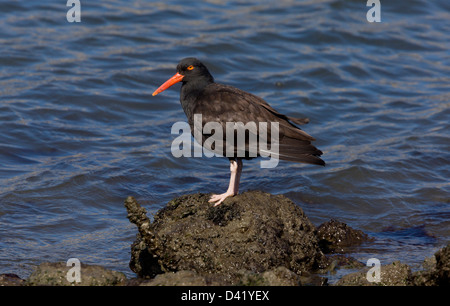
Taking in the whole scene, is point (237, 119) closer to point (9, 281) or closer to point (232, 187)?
point (232, 187)

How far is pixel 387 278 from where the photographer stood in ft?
16.5

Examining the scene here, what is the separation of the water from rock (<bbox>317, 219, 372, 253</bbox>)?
0.68 ft

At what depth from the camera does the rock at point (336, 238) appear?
6.36 meters

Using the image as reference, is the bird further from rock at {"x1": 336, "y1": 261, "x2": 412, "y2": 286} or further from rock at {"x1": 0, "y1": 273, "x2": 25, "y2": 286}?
rock at {"x1": 0, "y1": 273, "x2": 25, "y2": 286}

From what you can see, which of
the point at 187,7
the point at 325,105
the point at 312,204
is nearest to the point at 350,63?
the point at 325,105

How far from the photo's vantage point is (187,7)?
14.5 m

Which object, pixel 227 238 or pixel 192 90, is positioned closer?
pixel 227 238

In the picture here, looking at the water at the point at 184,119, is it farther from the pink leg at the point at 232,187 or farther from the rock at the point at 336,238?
the pink leg at the point at 232,187

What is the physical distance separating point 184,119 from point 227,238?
5467 millimetres

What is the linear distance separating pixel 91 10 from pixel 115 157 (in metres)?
→ 6.10

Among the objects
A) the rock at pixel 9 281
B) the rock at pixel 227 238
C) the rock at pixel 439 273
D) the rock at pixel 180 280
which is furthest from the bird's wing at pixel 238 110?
the rock at pixel 9 281

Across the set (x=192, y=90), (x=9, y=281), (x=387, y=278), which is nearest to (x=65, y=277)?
(x=9, y=281)

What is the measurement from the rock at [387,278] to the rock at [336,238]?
47.9 inches
